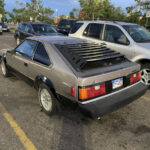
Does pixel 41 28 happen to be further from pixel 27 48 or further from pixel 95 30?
pixel 27 48

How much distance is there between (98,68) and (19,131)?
1.79 metres

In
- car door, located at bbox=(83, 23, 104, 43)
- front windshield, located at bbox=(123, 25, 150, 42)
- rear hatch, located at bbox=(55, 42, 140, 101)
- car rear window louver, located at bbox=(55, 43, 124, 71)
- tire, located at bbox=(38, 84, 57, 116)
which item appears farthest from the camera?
car door, located at bbox=(83, 23, 104, 43)

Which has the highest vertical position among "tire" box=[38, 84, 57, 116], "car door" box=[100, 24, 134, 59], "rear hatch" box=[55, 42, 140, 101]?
"car door" box=[100, 24, 134, 59]

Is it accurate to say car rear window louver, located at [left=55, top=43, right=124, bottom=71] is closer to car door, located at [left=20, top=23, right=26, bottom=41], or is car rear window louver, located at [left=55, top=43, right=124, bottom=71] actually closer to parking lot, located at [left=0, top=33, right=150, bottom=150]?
parking lot, located at [left=0, top=33, right=150, bottom=150]

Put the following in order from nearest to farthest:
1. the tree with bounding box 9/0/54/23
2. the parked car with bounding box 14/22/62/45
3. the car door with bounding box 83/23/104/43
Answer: the car door with bounding box 83/23/104/43, the parked car with bounding box 14/22/62/45, the tree with bounding box 9/0/54/23

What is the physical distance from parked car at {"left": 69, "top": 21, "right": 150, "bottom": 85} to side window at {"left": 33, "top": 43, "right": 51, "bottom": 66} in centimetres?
266

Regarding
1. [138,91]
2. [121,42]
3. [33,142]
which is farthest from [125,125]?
[121,42]

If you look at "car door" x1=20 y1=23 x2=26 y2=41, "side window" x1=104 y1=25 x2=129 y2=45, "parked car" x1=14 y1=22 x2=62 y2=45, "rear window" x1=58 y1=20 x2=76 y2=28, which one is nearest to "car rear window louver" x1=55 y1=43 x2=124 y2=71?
"side window" x1=104 y1=25 x2=129 y2=45

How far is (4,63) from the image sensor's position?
17.1ft

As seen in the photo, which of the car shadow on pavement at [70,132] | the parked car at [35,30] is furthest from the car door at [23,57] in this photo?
the parked car at [35,30]

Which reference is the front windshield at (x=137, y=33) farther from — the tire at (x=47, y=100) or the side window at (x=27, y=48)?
the tire at (x=47, y=100)

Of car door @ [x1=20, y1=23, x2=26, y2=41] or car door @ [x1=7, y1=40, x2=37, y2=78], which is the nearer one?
car door @ [x1=7, y1=40, x2=37, y2=78]

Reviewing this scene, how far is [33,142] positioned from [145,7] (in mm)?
21304

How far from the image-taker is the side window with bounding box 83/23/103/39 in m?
5.90
